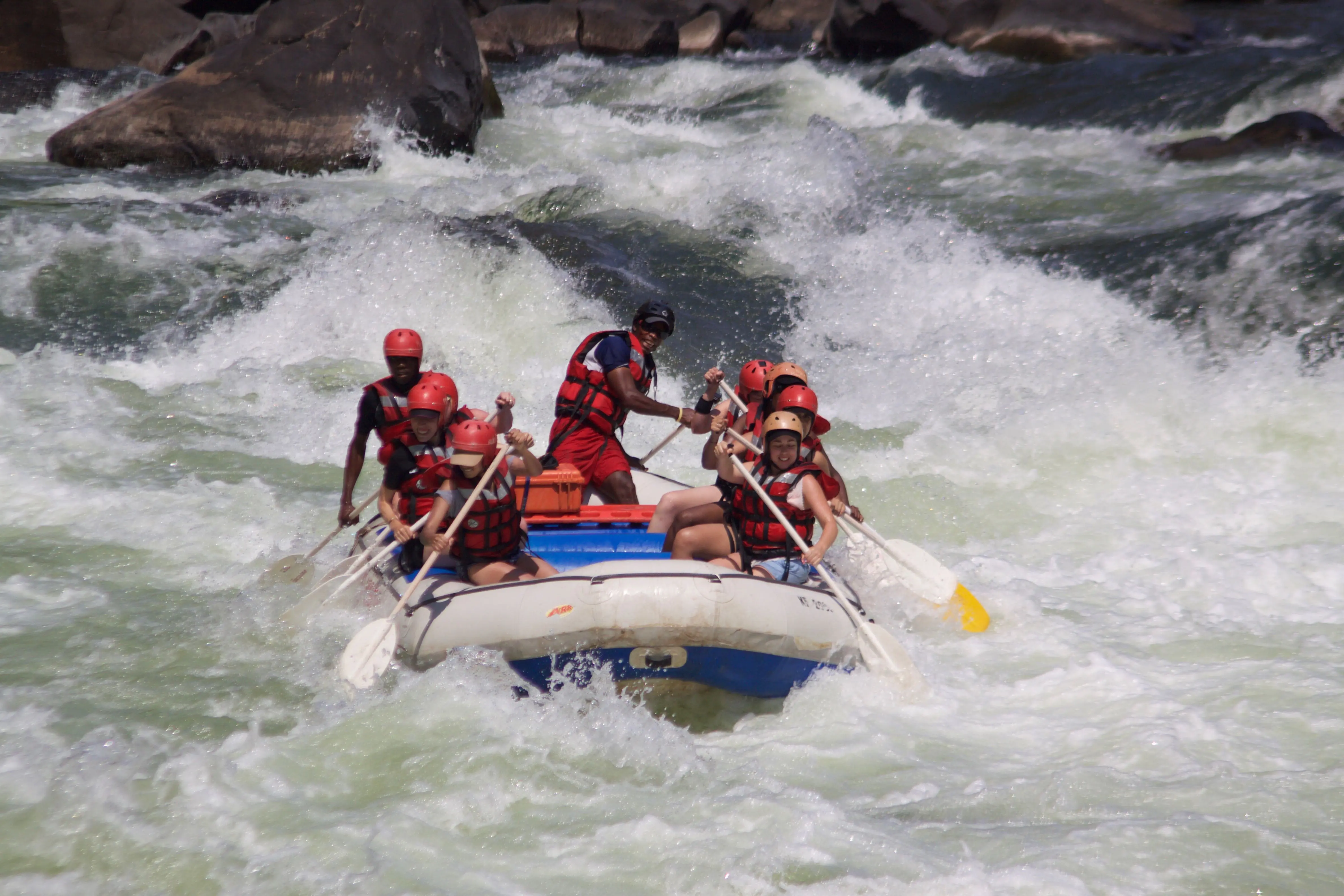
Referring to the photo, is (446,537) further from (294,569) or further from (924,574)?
(924,574)

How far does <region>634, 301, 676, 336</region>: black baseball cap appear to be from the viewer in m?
5.84

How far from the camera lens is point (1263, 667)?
5051 millimetres

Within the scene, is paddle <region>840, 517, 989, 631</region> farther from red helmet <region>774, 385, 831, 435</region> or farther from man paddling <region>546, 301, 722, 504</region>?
man paddling <region>546, 301, 722, 504</region>

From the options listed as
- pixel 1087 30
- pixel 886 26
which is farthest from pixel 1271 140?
pixel 886 26

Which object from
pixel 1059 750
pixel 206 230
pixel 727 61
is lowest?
pixel 1059 750

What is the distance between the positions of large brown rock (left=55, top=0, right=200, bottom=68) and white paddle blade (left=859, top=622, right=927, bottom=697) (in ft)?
57.2

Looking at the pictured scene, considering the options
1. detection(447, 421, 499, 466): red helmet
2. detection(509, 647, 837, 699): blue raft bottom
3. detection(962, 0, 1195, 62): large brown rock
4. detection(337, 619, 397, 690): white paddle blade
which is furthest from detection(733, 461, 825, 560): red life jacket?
detection(962, 0, 1195, 62): large brown rock

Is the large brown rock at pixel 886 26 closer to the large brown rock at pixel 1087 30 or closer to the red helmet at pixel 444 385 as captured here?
the large brown rock at pixel 1087 30

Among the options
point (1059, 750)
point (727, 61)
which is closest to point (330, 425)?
point (1059, 750)

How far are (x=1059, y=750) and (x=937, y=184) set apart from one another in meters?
9.16

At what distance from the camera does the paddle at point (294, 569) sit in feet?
17.6

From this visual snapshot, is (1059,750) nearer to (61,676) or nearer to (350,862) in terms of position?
(350,862)

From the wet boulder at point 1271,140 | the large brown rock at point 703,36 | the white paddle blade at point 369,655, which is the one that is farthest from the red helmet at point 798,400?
the large brown rock at point 703,36

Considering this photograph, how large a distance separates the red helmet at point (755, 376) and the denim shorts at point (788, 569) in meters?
1.12
